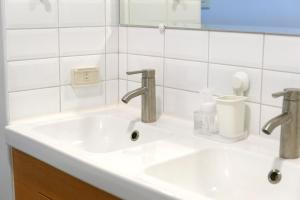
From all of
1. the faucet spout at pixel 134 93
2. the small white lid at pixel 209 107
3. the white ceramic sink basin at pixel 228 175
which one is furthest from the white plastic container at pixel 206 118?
the faucet spout at pixel 134 93

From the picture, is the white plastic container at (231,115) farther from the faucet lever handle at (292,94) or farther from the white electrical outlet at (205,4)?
the white electrical outlet at (205,4)

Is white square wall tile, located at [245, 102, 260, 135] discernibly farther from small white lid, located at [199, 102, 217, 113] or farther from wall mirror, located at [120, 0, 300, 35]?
wall mirror, located at [120, 0, 300, 35]

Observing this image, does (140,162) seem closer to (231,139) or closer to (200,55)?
(231,139)

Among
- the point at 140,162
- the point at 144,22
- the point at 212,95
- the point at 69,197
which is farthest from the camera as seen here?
the point at 144,22

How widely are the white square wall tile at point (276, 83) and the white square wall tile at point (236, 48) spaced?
48 millimetres

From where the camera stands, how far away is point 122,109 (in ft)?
5.66

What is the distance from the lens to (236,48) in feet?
4.48

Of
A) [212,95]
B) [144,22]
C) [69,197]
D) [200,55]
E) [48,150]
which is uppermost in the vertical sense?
[144,22]

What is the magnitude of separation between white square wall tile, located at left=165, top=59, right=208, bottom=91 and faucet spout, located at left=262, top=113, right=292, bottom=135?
14.2 inches

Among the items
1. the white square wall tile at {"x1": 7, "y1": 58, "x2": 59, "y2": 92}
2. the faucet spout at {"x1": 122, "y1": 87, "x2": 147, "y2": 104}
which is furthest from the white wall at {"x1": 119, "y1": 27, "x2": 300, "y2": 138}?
the white square wall tile at {"x1": 7, "y1": 58, "x2": 59, "y2": 92}

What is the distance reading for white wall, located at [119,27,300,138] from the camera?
1271 mm

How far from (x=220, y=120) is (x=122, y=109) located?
50 cm

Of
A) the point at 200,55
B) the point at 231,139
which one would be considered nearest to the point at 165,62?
the point at 200,55

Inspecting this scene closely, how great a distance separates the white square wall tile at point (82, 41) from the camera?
160 centimetres
